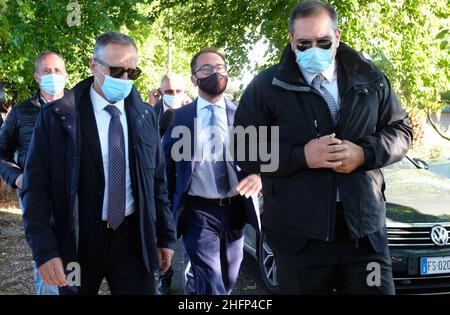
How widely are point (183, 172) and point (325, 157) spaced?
188 centimetres

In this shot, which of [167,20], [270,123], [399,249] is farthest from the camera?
[167,20]

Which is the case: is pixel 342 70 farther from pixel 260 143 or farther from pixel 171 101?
pixel 171 101

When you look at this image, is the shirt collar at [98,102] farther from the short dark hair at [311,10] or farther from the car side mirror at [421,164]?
the car side mirror at [421,164]

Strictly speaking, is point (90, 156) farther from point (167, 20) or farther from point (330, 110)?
point (167, 20)

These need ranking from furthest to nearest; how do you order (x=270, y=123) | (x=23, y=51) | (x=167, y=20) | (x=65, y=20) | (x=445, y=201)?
(x=167, y=20) < (x=65, y=20) < (x=23, y=51) < (x=445, y=201) < (x=270, y=123)

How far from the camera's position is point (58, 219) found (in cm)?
303

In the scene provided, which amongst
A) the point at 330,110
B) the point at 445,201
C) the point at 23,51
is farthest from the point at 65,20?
the point at 330,110

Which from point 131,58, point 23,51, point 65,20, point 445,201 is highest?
point 65,20

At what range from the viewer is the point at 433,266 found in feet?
16.5

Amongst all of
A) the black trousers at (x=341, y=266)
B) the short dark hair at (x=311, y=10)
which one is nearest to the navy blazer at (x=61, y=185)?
the black trousers at (x=341, y=266)

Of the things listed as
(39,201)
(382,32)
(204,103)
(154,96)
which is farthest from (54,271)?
(382,32)

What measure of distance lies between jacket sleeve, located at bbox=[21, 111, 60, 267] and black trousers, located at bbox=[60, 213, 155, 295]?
227mm

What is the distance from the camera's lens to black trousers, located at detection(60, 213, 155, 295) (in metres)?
3.11

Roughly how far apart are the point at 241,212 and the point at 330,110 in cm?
172
